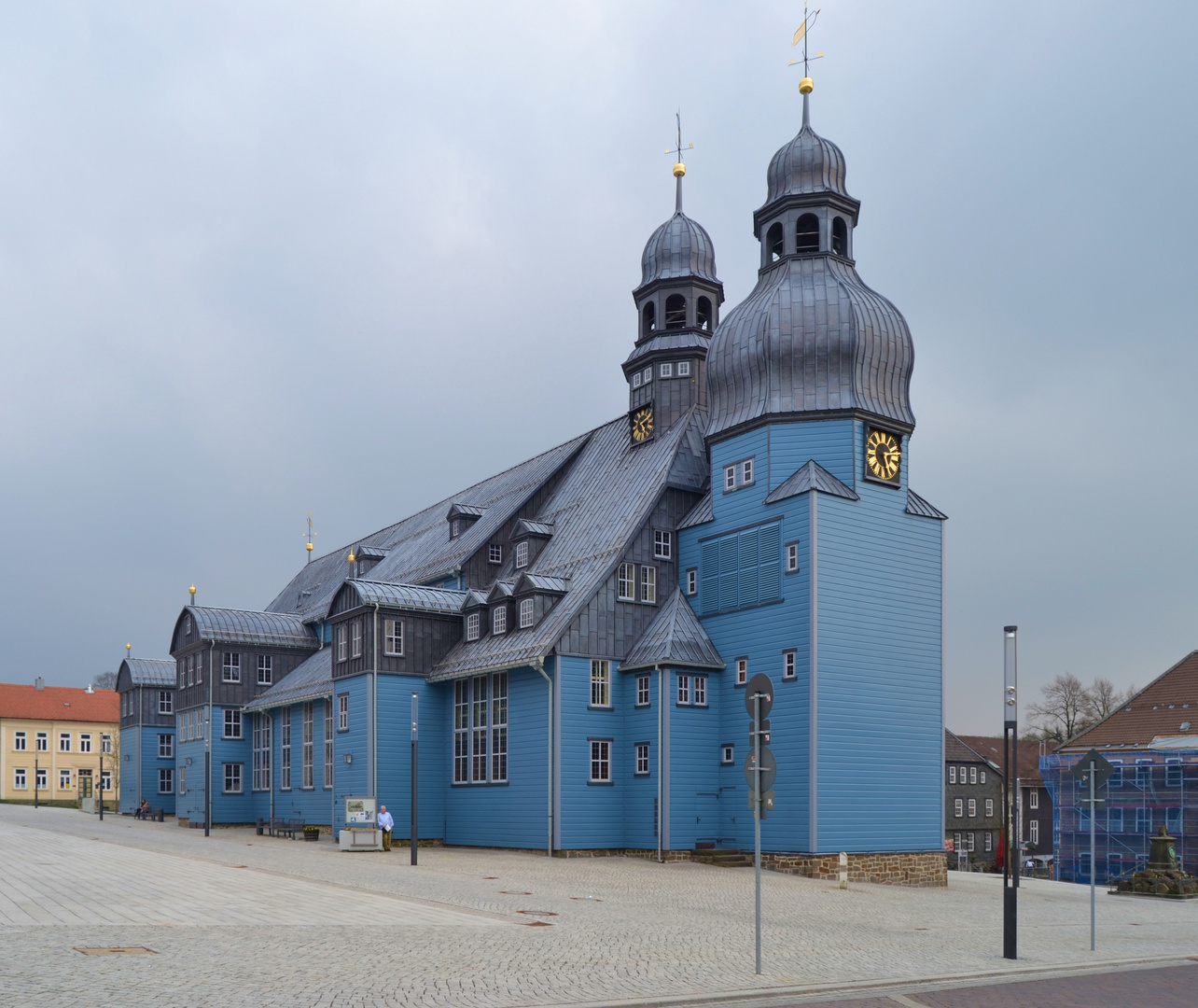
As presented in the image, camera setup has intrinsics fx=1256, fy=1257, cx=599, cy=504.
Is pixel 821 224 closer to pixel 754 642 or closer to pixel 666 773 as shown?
pixel 754 642

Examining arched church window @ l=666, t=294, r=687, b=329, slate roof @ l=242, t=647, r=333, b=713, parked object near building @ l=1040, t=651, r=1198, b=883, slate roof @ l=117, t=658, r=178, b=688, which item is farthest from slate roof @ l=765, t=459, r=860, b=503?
slate roof @ l=117, t=658, r=178, b=688

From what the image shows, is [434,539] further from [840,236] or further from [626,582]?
[840,236]

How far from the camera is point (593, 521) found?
41.7 m

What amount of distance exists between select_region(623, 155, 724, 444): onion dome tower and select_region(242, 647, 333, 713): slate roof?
1482cm

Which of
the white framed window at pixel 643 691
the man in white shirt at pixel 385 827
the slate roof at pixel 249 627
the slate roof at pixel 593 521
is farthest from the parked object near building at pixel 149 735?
the white framed window at pixel 643 691

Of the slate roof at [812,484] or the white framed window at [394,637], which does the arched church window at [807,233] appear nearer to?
the slate roof at [812,484]

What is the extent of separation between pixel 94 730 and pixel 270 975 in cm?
10510

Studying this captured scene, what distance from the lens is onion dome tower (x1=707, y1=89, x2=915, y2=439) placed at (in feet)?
114

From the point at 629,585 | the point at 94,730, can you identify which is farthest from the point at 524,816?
the point at 94,730

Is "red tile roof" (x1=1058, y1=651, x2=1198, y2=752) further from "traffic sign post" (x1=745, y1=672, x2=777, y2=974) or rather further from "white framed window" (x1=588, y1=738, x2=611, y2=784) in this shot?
"traffic sign post" (x1=745, y1=672, x2=777, y2=974)

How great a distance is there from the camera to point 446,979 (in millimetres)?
12859

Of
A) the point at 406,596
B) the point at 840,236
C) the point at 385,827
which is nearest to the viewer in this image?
the point at 385,827

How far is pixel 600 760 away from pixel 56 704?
86.5 metres

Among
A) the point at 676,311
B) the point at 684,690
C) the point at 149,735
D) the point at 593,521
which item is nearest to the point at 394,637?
the point at 593,521
